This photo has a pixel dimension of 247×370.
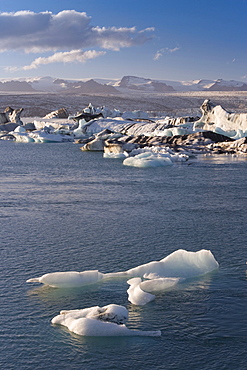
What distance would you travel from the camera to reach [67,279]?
5383 millimetres

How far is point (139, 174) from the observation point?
15.6 metres

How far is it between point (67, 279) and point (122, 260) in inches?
46.9

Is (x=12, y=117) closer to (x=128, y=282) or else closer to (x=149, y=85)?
(x=128, y=282)

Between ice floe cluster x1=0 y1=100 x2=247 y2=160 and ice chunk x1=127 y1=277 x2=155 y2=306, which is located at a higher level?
ice floe cluster x1=0 y1=100 x2=247 y2=160

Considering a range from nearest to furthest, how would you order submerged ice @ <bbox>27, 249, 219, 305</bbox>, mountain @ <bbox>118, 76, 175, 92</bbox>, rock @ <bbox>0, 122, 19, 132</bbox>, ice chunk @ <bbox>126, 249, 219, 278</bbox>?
submerged ice @ <bbox>27, 249, 219, 305</bbox> → ice chunk @ <bbox>126, 249, 219, 278</bbox> → rock @ <bbox>0, 122, 19, 132</bbox> → mountain @ <bbox>118, 76, 175, 92</bbox>

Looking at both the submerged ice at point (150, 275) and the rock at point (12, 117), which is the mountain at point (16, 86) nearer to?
the rock at point (12, 117)

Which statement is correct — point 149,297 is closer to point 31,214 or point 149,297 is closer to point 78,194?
point 31,214

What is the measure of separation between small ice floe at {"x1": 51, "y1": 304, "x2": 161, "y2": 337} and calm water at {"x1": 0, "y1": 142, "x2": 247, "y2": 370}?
0.23 ft

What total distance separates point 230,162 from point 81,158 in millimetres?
6482

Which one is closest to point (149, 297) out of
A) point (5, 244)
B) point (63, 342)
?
point (63, 342)

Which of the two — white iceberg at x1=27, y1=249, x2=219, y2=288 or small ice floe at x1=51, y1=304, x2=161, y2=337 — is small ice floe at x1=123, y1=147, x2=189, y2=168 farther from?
small ice floe at x1=51, y1=304, x2=161, y2=337

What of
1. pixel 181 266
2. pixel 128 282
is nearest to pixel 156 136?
pixel 181 266

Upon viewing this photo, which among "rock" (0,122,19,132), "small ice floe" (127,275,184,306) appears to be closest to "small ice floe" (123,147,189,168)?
"small ice floe" (127,275,184,306)

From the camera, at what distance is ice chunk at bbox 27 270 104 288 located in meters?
5.37
